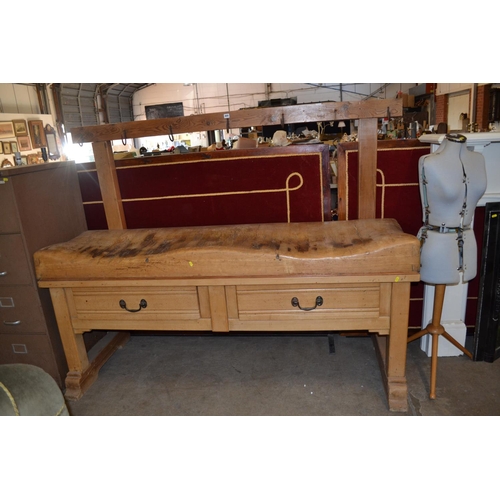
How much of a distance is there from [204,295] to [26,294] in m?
1.06

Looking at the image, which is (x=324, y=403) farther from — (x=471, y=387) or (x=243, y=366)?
(x=471, y=387)

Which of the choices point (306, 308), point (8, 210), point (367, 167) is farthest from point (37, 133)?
point (306, 308)

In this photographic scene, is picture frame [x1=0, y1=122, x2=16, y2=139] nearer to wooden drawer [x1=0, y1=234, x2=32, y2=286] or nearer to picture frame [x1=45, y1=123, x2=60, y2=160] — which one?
picture frame [x1=45, y1=123, x2=60, y2=160]

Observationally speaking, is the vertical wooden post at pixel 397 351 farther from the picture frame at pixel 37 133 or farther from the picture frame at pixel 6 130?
the picture frame at pixel 37 133

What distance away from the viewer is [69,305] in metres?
2.31

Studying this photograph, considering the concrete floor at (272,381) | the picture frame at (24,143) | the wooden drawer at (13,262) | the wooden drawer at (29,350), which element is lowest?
the concrete floor at (272,381)

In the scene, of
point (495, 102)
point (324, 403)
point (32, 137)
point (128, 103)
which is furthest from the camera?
point (128, 103)

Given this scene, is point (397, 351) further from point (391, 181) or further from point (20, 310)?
point (20, 310)

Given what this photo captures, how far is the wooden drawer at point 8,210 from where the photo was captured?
2.16 m

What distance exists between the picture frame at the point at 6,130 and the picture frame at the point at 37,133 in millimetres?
806

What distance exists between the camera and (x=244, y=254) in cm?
204

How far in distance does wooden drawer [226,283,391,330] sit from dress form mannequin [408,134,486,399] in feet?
1.13

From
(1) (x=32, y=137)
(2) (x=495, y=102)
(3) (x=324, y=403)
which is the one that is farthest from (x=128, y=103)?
(3) (x=324, y=403)

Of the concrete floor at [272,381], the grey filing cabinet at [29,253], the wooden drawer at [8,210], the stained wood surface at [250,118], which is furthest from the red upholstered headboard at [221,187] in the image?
the concrete floor at [272,381]
